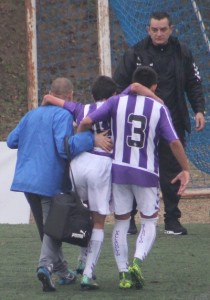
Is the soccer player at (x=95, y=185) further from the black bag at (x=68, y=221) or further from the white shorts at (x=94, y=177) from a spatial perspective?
the black bag at (x=68, y=221)

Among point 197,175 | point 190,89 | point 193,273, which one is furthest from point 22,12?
point 193,273

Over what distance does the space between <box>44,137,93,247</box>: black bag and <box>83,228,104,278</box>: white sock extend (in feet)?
0.36

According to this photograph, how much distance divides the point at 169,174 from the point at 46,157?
2.92 meters

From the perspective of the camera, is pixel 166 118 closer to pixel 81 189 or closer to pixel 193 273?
pixel 81 189

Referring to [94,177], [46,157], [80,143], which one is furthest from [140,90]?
[46,157]

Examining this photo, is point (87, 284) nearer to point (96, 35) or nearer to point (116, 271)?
point (116, 271)

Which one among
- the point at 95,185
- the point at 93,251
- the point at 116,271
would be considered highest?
the point at 95,185

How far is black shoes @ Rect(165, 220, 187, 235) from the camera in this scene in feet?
35.0

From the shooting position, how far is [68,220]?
7.55 m

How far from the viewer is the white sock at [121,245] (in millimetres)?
7773

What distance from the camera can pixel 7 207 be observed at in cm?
1237

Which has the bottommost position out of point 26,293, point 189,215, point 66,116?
point 189,215

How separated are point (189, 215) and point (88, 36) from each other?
33.1 ft

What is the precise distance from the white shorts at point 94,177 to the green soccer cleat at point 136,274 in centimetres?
38
